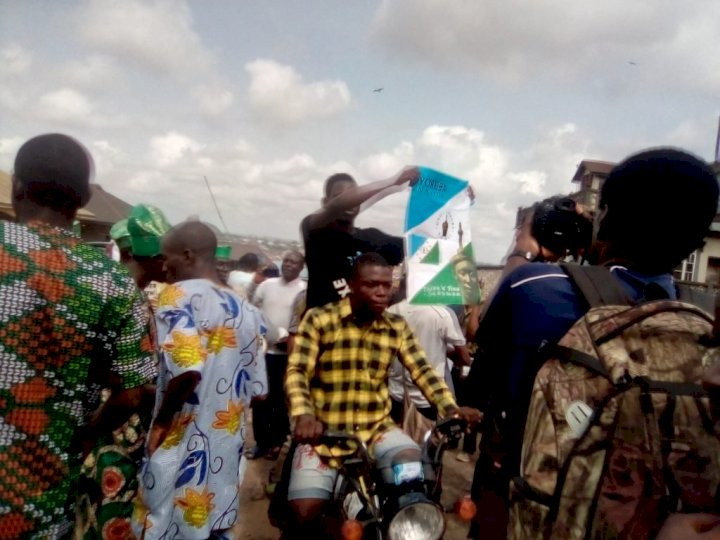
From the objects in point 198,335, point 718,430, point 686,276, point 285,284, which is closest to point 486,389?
point 718,430

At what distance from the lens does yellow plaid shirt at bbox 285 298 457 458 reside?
2.72 meters

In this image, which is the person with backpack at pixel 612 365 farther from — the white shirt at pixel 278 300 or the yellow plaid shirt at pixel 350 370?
the white shirt at pixel 278 300

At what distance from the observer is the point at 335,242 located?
318 centimetres

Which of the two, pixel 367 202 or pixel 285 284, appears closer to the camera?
pixel 367 202

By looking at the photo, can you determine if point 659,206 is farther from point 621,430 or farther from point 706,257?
point 706,257

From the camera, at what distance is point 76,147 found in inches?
71.1

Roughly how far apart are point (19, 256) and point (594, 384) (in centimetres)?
158

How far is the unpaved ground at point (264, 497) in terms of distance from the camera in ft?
13.6

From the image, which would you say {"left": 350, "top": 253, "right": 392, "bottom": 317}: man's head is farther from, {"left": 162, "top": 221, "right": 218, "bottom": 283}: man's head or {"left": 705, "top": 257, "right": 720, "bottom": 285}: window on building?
{"left": 705, "top": 257, "right": 720, "bottom": 285}: window on building

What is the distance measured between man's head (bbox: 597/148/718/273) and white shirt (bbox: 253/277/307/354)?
479cm

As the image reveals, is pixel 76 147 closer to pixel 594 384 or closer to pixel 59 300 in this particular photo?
pixel 59 300

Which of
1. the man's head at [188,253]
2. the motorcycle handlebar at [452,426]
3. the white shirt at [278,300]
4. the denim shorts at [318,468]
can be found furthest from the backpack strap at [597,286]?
Result: the white shirt at [278,300]

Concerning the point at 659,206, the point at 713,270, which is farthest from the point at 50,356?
the point at 713,270

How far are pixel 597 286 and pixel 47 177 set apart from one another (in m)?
1.73
